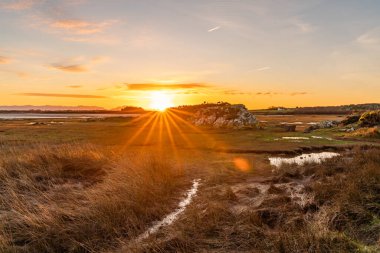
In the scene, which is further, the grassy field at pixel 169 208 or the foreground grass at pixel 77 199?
the foreground grass at pixel 77 199

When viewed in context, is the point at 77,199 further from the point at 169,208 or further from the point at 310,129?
the point at 310,129

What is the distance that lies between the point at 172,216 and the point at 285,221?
3.91 metres

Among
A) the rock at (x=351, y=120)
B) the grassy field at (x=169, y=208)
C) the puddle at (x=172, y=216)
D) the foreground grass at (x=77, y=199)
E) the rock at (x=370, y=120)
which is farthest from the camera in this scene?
the rock at (x=351, y=120)

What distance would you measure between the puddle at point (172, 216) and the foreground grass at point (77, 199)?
24cm

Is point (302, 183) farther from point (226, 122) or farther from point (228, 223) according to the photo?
point (226, 122)

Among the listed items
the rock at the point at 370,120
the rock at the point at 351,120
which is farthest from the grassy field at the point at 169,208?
the rock at the point at 351,120

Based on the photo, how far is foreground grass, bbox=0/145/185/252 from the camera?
8.98 m

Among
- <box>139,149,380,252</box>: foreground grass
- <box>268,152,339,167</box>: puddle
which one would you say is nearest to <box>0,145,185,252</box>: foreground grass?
<box>139,149,380,252</box>: foreground grass

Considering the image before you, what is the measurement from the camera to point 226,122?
5028 centimetres

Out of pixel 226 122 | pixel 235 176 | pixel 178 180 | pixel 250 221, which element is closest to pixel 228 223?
pixel 250 221

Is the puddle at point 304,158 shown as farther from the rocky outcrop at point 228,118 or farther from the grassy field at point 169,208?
the rocky outcrop at point 228,118

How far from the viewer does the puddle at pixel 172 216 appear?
9.88 m

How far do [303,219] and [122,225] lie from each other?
5.31m

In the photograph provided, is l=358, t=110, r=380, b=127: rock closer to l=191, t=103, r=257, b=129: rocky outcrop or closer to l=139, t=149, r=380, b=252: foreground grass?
l=191, t=103, r=257, b=129: rocky outcrop
